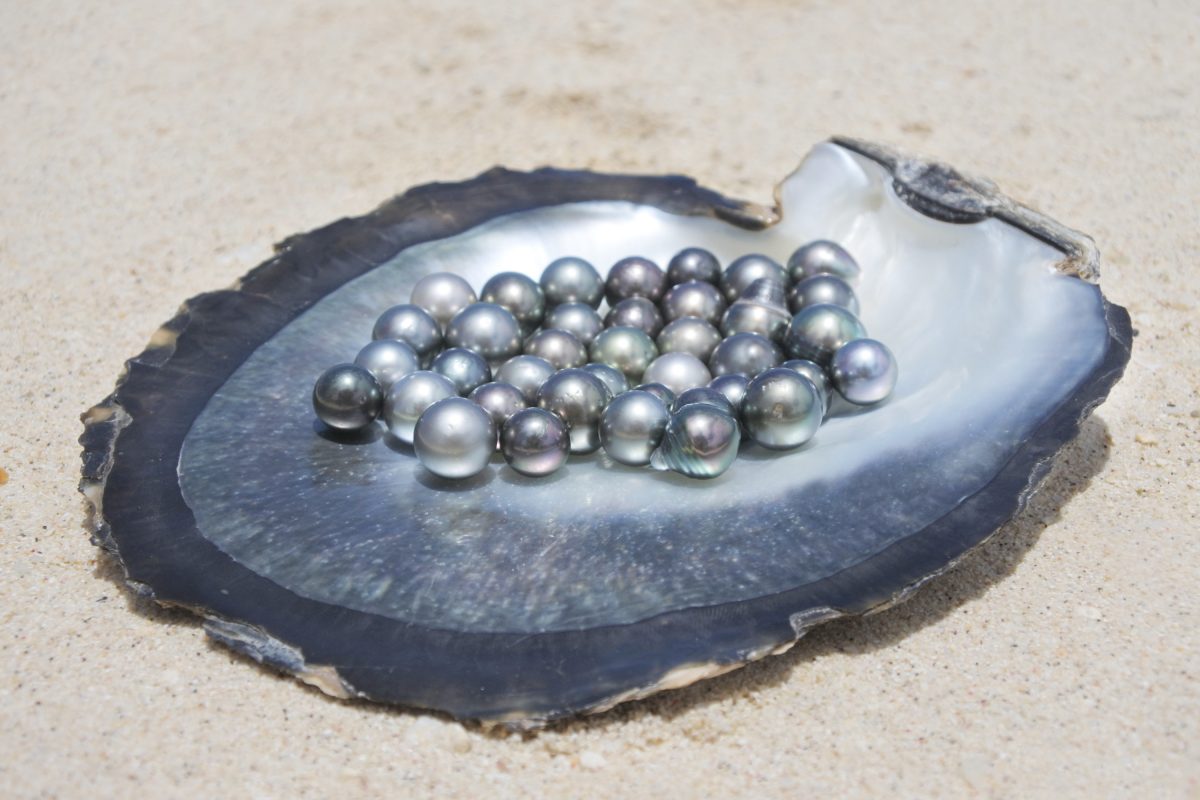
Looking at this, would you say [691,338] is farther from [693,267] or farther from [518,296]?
[518,296]

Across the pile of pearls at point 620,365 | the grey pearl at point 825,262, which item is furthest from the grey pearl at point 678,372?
the grey pearl at point 825,262

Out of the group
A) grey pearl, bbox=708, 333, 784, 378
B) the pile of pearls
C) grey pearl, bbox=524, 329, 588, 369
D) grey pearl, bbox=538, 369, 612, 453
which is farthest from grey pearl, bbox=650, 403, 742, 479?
grey pearl, bbox=524, 329, 588, 369

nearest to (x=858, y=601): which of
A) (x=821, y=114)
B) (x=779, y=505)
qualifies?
(x=779, y=505)

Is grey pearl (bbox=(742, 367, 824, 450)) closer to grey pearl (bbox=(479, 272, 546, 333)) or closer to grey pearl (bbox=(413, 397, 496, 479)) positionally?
grey pearl (bbox=(413, 397, 496, 479))

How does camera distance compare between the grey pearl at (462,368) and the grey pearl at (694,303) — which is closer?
the grey pearl at (462,368)

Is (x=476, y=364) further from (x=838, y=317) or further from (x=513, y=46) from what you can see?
(x=513, y=46)

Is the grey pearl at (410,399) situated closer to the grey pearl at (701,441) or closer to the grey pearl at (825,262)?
the grey pearl at (701,441)
